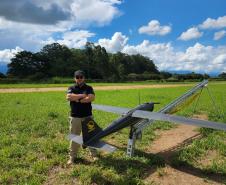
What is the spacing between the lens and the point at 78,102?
28.9 feet

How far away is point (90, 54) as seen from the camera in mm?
103062

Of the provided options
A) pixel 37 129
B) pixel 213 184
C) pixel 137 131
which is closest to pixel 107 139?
pixel 137 131

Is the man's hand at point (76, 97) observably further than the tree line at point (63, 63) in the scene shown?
No

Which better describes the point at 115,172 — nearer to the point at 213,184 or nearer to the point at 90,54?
the point at 213,184

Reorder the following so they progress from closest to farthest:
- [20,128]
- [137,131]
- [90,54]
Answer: [137,131], [20,128], [90,54]

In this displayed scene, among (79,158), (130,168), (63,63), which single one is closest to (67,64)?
(63,63)

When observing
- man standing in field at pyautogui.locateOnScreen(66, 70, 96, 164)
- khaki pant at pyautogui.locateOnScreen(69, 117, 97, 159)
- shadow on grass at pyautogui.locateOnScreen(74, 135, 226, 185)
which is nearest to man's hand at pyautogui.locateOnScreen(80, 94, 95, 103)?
man standing in field at pyautogui.locateOnScreen(66, 70, 96, 164)

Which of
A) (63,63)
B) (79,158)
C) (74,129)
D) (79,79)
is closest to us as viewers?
(79,79)

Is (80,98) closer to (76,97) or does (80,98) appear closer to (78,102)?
(76,97)

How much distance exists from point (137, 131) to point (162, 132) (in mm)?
4079

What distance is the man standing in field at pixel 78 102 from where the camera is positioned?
8.55 m

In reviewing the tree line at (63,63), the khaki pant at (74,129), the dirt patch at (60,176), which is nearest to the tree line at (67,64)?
the tree line at (63,63)

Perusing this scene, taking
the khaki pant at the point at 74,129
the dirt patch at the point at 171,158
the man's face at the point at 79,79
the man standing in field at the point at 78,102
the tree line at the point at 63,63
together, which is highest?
the tree line at the point at 63,63

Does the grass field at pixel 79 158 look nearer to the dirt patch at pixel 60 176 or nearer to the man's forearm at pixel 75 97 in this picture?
the dirt patch at pixel 60 176
